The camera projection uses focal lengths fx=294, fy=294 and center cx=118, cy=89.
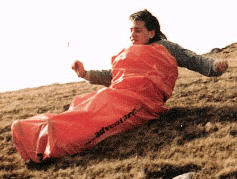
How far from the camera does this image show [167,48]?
3.76 metres

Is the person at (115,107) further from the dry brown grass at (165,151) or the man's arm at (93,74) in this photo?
the dry brown grass at (165,151)

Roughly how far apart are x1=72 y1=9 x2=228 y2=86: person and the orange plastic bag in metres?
0.17

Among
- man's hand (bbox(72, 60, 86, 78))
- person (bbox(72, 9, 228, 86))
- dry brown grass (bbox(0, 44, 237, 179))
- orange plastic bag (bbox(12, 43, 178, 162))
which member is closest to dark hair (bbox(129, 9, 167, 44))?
→ person (bbox(72, 9, 228, 86))

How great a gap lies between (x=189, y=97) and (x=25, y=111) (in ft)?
10.7

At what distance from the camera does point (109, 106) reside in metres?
3.23

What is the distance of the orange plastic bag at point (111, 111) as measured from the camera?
305cm

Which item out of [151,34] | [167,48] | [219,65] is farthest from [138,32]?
[219,65]

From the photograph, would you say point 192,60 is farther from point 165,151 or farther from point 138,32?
point 165,151

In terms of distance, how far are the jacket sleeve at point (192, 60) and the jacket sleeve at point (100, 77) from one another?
2.73 ft

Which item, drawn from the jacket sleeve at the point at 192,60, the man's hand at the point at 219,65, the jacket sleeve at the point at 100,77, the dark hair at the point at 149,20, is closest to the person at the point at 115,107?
the dark hair at the point at 149,20

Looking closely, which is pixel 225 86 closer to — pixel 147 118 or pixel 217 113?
pixel 217 113

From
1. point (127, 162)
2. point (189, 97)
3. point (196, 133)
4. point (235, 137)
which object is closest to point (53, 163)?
point (127, 162)

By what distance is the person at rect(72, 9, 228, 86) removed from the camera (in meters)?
3.47

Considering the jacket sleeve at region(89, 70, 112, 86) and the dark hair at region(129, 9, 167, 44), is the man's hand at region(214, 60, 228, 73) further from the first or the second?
the jacket sleeve at region(89, 70, 112, 86)
